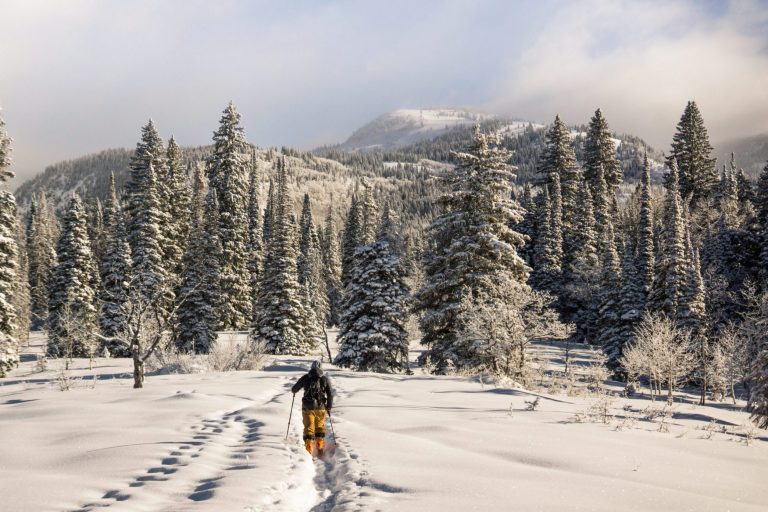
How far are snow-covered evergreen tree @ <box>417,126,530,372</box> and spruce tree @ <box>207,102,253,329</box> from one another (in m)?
23.9

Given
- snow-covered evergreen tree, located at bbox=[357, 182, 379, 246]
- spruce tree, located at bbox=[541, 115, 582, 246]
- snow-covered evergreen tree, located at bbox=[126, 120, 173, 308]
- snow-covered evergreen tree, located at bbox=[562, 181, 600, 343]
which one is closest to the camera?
snow-covered evergreen tree, located at bbox=[357, 182, 379, 246]

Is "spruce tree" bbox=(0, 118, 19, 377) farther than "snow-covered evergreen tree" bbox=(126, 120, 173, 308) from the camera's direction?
No

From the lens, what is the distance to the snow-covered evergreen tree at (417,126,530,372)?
2683cm

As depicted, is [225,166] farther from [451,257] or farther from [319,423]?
[319,423]

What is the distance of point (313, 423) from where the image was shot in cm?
995

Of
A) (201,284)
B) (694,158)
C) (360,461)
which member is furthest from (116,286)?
(694,158)

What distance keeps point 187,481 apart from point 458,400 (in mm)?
9694

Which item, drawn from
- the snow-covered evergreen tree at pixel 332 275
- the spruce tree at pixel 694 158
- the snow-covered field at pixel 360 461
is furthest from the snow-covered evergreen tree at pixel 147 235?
the spruce tree at pixel 694 158

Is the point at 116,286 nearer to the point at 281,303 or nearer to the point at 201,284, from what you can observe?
the point at 201,284

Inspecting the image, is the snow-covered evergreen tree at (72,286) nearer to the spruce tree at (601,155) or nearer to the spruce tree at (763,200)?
the spruce tree at (601,155)

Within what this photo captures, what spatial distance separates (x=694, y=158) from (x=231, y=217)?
69921 millimetres

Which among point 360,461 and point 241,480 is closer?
point 241,480

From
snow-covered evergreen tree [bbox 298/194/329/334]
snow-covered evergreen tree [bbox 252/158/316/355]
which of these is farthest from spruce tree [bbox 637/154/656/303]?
snow-covered evergreen tree [bbox 252/158/316/355]

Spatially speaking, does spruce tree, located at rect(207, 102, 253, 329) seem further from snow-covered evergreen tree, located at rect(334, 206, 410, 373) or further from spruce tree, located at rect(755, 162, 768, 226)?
spruce tree, located at rect(755, 162, 768, 226)
